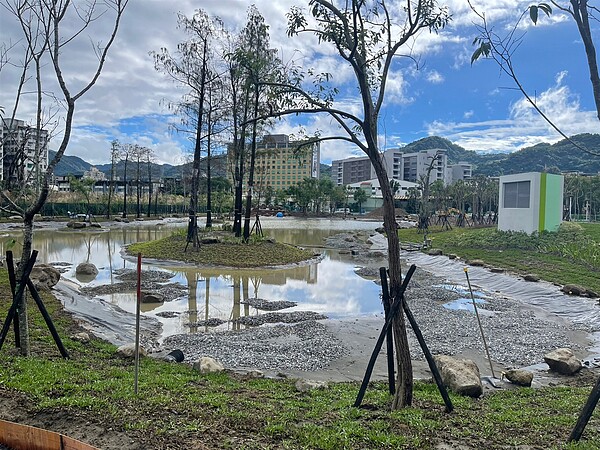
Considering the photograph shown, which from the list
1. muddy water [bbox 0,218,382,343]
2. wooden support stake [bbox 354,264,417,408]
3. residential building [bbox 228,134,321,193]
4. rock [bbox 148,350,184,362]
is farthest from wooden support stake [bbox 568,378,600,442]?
muddy water [bbox 0,218,382,343]

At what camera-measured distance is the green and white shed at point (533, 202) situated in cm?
2795

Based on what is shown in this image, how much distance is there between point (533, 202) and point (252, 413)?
2764 centimetres

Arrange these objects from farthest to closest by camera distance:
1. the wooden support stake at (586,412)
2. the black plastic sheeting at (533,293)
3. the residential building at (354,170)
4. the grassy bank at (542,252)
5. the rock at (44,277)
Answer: the residential building at (354,170), the grassy bank at (542,252), the rock at (44,277), the black plastic sheeting at (533,293), the wooden support stake at (586,412)

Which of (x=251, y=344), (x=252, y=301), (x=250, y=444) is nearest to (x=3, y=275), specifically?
(x=252, y=301)

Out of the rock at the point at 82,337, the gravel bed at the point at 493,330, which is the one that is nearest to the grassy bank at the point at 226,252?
the gravel bed at the point at 493,330

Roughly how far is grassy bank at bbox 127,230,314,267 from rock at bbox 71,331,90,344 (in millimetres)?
12752

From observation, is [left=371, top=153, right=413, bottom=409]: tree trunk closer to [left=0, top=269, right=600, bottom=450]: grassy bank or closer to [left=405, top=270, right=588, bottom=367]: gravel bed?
[left=0, top=269, right=600, bottom=450]: grassy bank

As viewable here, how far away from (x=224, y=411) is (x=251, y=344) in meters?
5.00

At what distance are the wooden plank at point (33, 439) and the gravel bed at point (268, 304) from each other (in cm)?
971

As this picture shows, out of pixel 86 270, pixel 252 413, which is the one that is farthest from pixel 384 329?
pixel 86 270

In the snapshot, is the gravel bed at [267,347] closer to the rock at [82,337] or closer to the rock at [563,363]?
the rock at [82,337]

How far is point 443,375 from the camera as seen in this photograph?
22.5ft

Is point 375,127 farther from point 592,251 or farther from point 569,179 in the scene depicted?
point 569,179

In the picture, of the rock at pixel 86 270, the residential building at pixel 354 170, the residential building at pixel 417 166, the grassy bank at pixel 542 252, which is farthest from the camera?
the residential building at pixel 354 170
